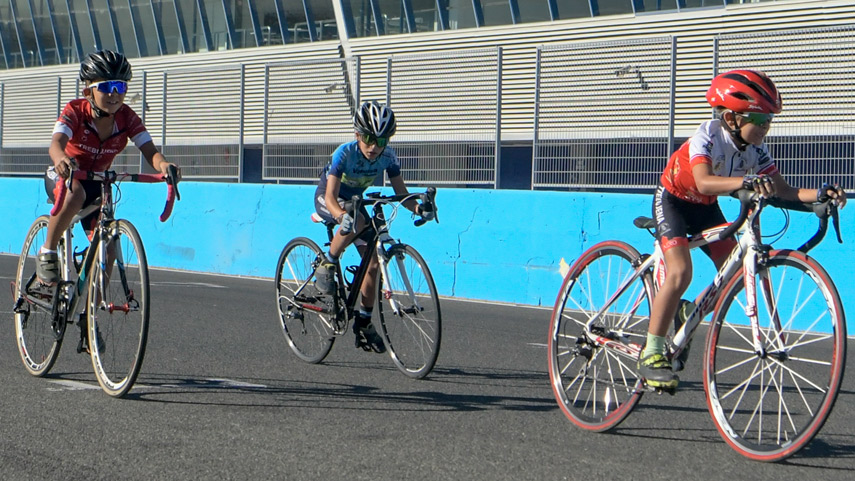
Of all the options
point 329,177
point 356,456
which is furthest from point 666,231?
point 329,177

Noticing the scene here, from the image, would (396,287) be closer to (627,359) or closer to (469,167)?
(627,359)

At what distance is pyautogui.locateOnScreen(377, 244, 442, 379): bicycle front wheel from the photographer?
278 inches

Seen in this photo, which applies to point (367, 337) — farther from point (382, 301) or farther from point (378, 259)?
point (378, 259)

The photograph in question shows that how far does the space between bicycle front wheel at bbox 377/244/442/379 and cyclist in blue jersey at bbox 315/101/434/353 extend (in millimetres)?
114

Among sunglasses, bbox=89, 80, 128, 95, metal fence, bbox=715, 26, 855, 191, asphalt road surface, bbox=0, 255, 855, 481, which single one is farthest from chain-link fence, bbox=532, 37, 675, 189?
sunglasses, bbox=89, 80, 128, 95

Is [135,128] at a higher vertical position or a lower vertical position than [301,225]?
higher

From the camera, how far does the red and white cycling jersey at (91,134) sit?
258 inches

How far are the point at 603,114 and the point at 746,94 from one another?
8.86 metres

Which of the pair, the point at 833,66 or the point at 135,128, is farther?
the point at 833,66

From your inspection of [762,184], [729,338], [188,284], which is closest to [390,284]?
[729,338]

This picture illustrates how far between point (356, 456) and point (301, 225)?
1102 cm

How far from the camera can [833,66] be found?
12164 mm

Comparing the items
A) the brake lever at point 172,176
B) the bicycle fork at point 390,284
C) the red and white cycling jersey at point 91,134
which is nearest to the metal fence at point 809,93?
the bicycle fork at point 390,284

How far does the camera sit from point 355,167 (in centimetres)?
771
